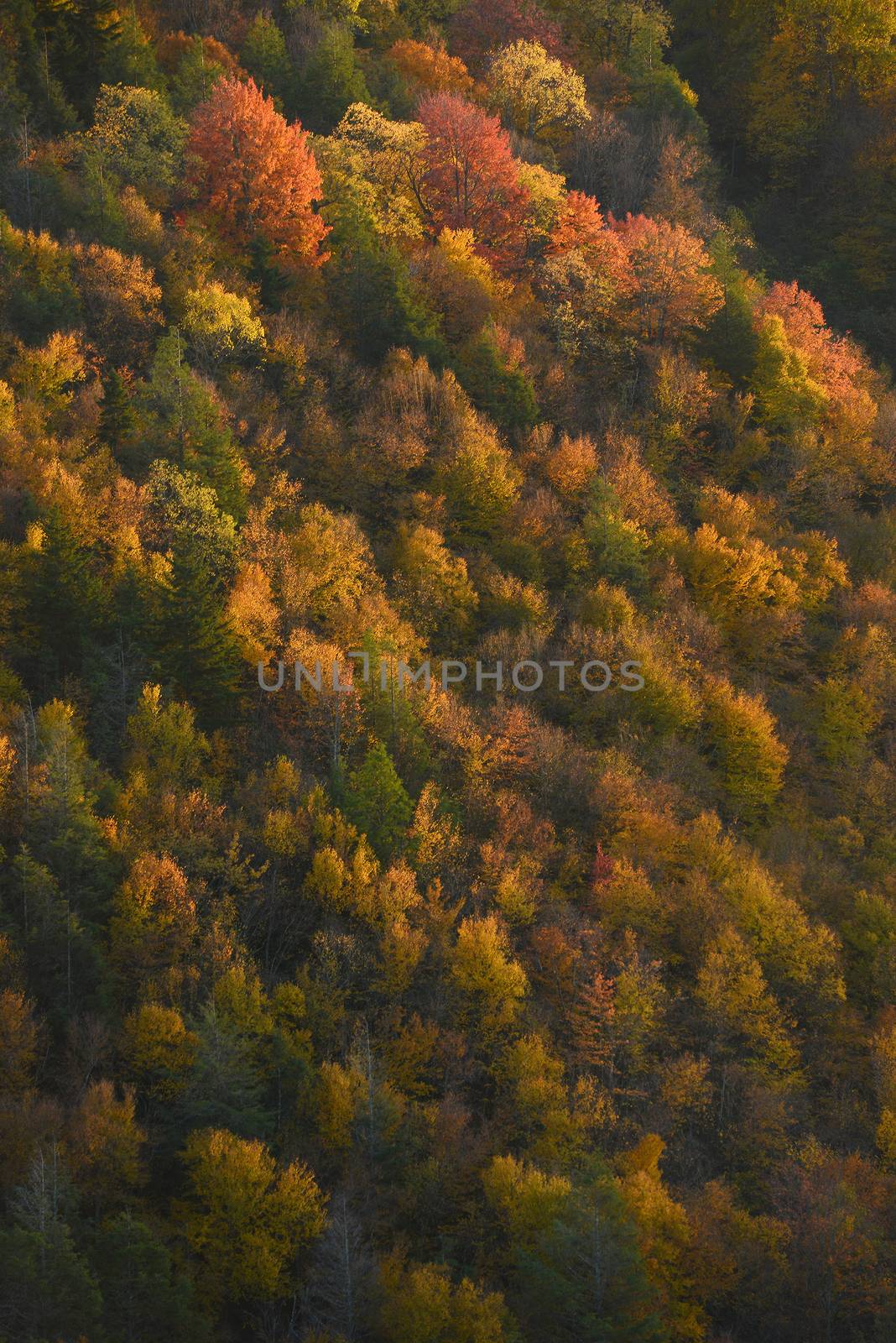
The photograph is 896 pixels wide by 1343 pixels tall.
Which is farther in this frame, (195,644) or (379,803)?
(195,644)

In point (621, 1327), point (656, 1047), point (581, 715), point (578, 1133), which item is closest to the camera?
point (621, 1327)

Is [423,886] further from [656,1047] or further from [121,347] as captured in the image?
[121,347]

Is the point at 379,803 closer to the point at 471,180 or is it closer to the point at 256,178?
the point at 256,178

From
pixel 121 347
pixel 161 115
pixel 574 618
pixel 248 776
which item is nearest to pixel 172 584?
pixel 248 776

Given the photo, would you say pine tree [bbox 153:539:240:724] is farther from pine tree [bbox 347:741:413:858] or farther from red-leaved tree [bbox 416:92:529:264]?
red-leaved tree [bbox 416:92:529:264]

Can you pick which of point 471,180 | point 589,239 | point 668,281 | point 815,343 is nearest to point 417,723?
point 668,281

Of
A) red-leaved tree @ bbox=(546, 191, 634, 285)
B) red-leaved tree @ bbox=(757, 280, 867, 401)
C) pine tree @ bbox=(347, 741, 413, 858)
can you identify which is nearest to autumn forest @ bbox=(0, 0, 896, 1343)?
pine tree @ bbox=(347, 741, 413, 858)

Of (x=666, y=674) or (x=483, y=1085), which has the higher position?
(x=666, y=674)
